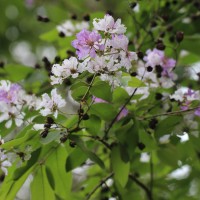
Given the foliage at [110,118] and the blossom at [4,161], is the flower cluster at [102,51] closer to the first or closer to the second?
the foliage at [110,118]

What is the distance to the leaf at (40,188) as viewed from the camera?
1.17 metres

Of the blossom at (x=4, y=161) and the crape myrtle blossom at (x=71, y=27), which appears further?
the crape myrtle blossom at (x=71, y=27)

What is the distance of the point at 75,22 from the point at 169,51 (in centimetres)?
46

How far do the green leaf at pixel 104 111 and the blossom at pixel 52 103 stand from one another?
0.38 feet

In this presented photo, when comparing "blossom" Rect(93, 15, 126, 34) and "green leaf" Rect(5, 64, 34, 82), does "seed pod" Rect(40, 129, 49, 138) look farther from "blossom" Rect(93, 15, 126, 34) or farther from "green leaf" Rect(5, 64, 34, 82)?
"green leaf" Rect(5, 64, 34, 82)

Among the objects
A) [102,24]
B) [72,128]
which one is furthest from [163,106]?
[102,24]

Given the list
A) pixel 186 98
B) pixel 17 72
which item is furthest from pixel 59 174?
pixel 17 72

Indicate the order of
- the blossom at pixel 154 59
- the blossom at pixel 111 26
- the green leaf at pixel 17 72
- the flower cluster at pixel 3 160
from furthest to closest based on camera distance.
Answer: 1. the green leaf at pixel 17 72
2. the blossom at pixel 154 59
3. the flower cluster at pixel 3 160
4. the blossom at pixel 111 26

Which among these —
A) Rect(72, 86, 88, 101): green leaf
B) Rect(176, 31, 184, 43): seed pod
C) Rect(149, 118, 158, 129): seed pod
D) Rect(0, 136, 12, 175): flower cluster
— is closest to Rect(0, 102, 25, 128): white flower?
Rect(0, 136, 12, 175): flower cluster

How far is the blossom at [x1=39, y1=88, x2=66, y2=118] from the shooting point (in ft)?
3.49

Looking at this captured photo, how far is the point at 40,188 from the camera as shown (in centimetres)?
117

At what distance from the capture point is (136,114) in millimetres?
1252

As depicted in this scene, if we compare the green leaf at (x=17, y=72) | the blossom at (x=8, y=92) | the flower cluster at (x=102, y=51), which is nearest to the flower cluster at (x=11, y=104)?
the blossom at (x=8, y=92)

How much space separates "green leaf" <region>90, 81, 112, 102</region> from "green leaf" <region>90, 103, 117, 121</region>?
0.28ft
